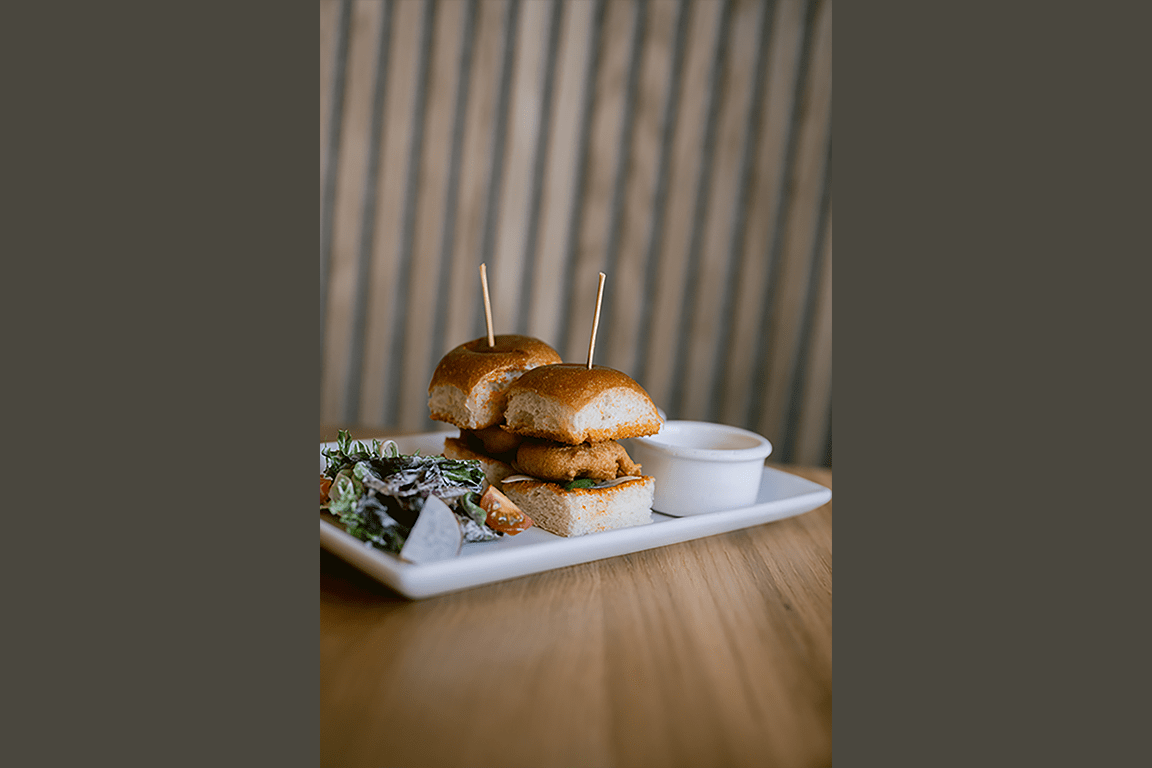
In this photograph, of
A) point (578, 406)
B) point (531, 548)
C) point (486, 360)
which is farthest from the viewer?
point (486, 360)

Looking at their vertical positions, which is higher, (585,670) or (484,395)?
(484,395)

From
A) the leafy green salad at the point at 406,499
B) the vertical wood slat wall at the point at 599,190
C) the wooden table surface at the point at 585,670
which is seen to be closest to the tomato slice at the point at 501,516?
the leafy green salad at the point at 406,499

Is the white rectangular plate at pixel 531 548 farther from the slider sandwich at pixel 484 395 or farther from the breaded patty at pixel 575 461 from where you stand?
the slider sandwich at pixel 484 395

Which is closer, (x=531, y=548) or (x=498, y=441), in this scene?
(x=531, y=548)

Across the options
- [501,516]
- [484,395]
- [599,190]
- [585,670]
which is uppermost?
[599,190]

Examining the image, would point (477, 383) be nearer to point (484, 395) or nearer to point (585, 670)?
point (484, 395)

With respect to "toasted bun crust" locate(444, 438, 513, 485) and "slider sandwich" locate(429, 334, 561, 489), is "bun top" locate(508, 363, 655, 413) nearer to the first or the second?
"slider sandwich" locate(429, 334, 561, 489)

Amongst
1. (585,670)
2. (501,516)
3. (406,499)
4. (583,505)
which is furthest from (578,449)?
(585,670)

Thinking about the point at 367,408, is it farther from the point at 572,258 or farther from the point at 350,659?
the point at 350,659
